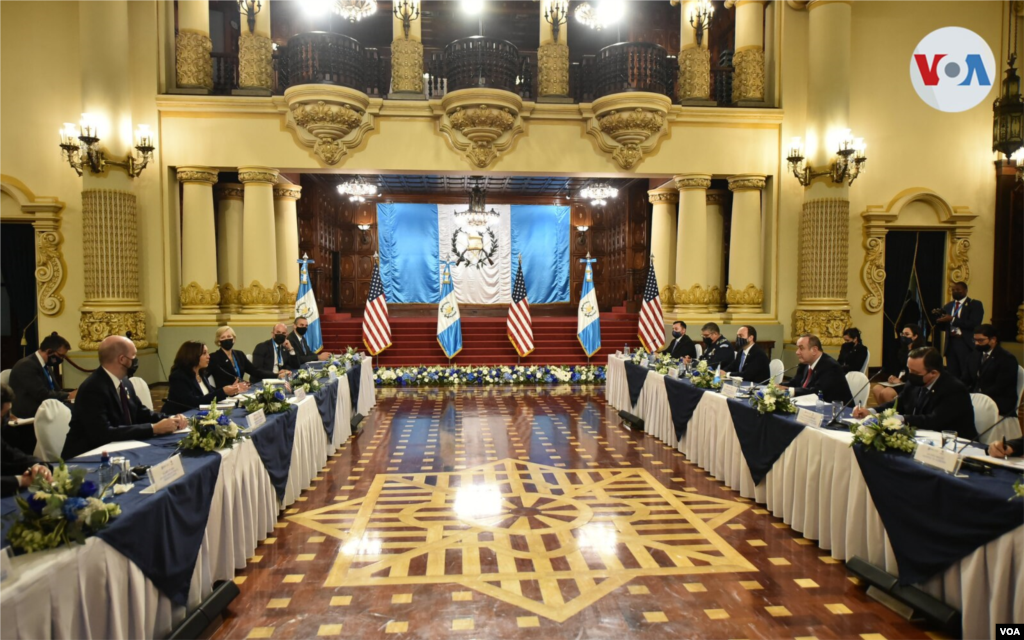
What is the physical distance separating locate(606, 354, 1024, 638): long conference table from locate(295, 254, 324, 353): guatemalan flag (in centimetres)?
719

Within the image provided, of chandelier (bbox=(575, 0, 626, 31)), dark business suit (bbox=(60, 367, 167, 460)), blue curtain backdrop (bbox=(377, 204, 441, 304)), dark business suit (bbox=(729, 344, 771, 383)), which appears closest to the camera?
dark business suit (bbox=(60, 367, 167, 460))

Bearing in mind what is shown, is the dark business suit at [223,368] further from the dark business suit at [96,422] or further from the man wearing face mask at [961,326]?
the man wearing face mask at [961,326]

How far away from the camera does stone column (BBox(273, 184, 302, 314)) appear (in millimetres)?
12016

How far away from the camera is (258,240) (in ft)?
35.0

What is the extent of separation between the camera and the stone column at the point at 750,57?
36.2ft

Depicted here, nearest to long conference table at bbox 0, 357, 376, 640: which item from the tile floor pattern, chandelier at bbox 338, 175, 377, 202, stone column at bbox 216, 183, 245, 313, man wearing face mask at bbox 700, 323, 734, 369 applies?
the tile floor pattern

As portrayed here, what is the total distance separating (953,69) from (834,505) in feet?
36.6

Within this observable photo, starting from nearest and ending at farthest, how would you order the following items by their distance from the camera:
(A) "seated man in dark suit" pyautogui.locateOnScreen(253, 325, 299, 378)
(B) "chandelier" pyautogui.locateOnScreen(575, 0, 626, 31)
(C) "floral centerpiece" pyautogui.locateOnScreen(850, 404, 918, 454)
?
(C) "floral centerpiece" pyautogui.locateOnScreen(850, 404, 918, 454) → (A) "seated man in dark suit" pyautogui.locateOnScreen(253, 325, 299, 378) → (B) "chandelier" pyautogui.locateOnScreen(575, 0, 626, 31)

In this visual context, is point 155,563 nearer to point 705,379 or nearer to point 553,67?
point 705,379

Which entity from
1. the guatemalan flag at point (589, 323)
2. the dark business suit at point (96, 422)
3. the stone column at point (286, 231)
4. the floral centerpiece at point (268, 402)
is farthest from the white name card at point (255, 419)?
the guatemalan flag at point (589, 323)

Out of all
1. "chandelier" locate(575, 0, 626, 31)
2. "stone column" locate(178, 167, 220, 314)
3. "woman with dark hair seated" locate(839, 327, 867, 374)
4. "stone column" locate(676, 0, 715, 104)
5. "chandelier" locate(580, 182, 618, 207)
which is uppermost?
"chandelier" locate(575, 0, 626, 31)

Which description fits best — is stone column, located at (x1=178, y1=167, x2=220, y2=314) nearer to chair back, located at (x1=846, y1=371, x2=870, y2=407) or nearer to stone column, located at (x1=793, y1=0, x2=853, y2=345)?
chair back, located at (x1=846, y1=371, x2=870, y2=407)

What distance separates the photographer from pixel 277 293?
35.9 ft

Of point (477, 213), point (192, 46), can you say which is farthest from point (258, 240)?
point (477, 213)
